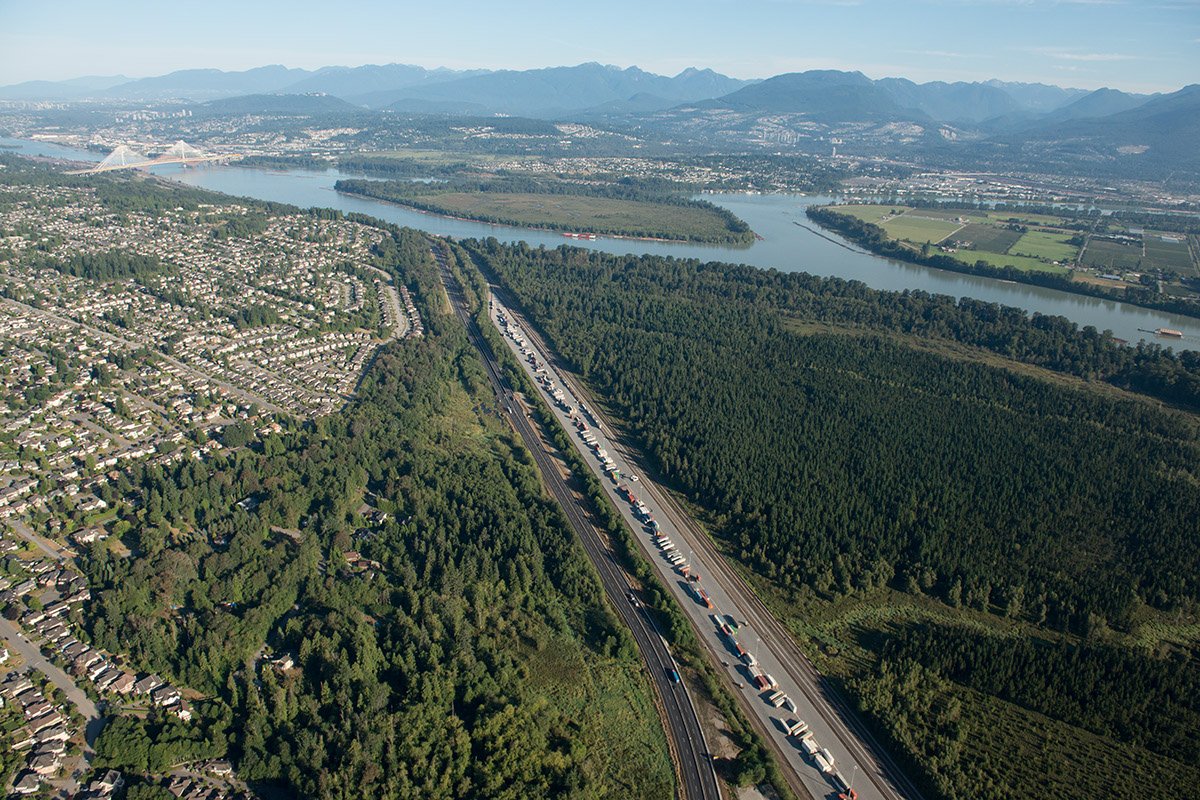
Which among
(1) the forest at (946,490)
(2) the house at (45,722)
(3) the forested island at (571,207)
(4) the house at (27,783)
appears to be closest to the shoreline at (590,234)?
(3) the forested island at (571,207)

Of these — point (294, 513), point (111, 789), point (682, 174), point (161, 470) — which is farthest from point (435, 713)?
point (682, 174)

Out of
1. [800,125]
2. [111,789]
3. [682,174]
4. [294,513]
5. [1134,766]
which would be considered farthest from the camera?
[800,125]

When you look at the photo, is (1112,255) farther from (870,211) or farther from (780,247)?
(780,247)

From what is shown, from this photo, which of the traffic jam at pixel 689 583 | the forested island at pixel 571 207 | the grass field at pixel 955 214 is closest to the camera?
the traffic jam at pixel 689 583

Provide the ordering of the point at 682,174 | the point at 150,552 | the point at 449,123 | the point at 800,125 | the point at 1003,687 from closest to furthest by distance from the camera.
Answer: the point at 1003,687 → the point at 150,552 → the point at 682,174 → the point at 449,123 → the point at 800,125

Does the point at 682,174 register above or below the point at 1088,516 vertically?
above

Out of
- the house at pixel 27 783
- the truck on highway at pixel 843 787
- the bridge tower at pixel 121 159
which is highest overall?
the bridge tower at pixel 121 159

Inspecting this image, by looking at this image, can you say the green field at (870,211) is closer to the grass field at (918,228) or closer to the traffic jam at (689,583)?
the grass field at (918,228)

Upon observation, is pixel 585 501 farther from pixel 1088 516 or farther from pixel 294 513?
pixel 1088 516
